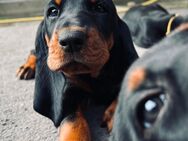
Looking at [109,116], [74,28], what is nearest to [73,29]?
[74,28]

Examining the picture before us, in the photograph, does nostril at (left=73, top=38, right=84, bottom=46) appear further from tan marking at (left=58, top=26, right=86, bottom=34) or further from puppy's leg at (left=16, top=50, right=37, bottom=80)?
puppy's leg at (left=16, top=50, right=37, bottom=80)

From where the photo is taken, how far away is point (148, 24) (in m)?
4.20

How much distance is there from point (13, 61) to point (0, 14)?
258cm

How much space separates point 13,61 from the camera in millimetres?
3955

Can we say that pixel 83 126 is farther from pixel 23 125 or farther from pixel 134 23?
pixel 134 23

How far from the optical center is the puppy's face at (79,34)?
221cm

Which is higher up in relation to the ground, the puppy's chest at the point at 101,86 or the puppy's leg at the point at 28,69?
the puppy's chest at the point at 101,86

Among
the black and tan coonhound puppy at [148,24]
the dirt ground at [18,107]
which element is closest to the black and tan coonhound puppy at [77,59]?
the dirt ground at [18,107]

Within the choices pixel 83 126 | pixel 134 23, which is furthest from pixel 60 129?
pixel 134 23

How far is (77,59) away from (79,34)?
0.49 feet

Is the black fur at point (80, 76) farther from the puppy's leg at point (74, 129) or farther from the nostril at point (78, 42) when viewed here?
the nostril at point (78, 42)

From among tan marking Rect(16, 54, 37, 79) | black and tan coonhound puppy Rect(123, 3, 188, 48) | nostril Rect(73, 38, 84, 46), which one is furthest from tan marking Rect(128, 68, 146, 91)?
black and tan coonhound puppy Rect(123, 3, 188, 48)

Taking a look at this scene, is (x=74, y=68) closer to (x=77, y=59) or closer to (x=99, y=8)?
(x=77, y=59)

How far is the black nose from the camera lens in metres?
2.17
